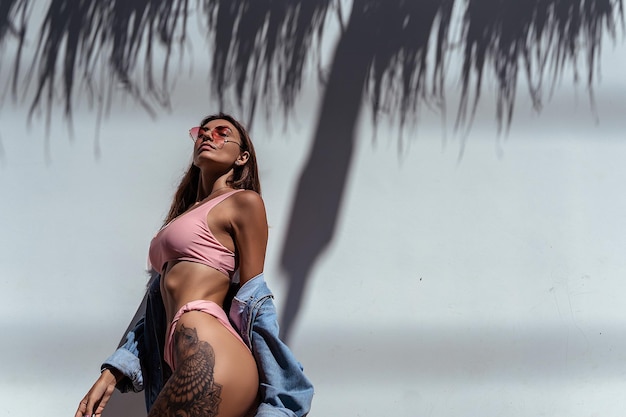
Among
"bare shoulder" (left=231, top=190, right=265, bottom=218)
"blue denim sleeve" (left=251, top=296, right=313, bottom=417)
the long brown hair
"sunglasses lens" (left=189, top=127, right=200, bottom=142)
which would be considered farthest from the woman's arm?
"sunglasses lens" (left=189, top=127, right=200, bottom=142)

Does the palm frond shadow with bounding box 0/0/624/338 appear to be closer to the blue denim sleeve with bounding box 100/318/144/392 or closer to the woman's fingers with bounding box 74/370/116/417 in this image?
the blue denim sleeve with bounding box 100/318/144/392

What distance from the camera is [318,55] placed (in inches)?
115

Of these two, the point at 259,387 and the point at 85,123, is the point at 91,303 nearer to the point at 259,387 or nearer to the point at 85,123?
the point at 85,123

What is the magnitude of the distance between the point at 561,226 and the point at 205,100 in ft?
5.68

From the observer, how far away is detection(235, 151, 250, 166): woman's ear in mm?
2514

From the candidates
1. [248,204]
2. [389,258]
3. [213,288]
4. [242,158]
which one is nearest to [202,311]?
[213,288]

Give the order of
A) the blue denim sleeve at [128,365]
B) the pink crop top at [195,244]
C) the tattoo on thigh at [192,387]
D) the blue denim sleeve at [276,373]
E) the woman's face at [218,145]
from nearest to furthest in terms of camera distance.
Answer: the tattoo on thigh at [192,387] < the blue denim sleeve at [276,373] < the pink crop top at [195,244] < the blue denim sleeve at [128,365] < the woman's face at [218,145]

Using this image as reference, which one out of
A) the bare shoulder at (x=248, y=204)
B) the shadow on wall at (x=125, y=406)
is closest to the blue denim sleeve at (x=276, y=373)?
the bare shoulder at (x=248, y=204)

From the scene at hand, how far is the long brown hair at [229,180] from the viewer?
252 cm

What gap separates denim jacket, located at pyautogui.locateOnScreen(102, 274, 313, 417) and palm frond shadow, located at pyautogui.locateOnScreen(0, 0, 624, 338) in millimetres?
608

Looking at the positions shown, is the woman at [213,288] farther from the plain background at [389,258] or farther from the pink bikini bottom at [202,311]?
the plain background at [389,258]

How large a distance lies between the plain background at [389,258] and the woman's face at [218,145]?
Result: 1.13 feet

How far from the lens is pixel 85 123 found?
2828 millimetres

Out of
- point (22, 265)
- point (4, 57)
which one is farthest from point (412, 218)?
point (4, 57)
